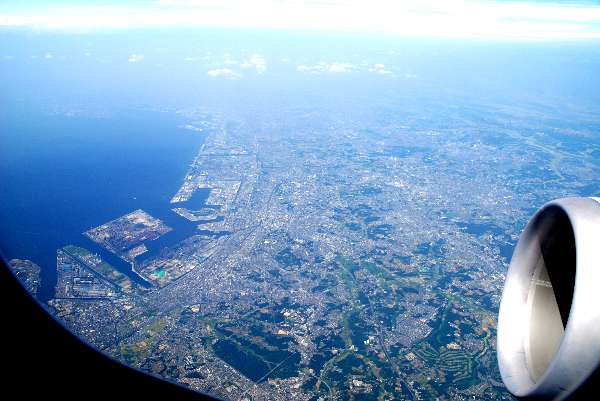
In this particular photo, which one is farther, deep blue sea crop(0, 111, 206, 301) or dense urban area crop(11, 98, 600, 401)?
deep blue sea crop(0, 111, 206, 301)

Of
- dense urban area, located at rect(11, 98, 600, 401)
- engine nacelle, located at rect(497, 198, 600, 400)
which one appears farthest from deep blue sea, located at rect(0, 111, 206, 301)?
engine nacelle, located at rect(497, 198, 600, 400)

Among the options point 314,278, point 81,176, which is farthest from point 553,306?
point 81,176

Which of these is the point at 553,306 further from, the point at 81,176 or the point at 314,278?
the point at 81,176

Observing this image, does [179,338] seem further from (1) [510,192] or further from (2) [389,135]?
(2) [389,135]

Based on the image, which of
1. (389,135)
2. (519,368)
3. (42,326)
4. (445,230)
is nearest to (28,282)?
(42,326)

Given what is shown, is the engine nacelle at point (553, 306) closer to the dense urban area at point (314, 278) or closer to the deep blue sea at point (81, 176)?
the dense urban area at point (314, 278)

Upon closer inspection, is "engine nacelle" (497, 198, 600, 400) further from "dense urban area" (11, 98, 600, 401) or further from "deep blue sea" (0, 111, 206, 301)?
"deep blue sea" (0, 111, 206, 301)

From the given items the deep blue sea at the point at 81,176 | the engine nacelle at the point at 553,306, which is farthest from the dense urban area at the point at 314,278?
the engine nacelle at the point at 553,306
